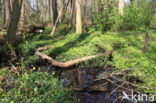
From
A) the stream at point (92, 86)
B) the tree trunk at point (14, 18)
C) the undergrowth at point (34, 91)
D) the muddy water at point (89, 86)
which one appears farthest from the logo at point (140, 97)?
the tree trunk at point (14, 18)

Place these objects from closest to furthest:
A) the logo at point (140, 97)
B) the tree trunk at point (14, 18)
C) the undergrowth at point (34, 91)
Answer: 1. the undergrowth at point (34, 91)
2. the logo at point (140, 97)
3. the tree trunk at point (14, 18)

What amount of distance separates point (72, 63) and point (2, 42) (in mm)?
3090

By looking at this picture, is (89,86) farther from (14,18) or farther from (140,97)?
(14,18)

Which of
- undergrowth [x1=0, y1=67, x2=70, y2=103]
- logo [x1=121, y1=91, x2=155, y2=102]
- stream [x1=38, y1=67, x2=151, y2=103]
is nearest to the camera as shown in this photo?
undergrowth [x1=0, y1=67, x2=70, y2=103]

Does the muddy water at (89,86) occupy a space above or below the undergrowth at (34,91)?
below

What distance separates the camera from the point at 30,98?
137 inches

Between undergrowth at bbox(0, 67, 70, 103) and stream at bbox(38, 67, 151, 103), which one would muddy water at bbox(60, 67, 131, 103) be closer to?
stream at bbox(38, 67, 151, 103)

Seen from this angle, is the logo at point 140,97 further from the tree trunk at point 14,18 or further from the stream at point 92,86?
the tree trunk at point 14,18

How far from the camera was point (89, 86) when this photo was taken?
452 cm

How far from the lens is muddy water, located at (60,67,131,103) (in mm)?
3793

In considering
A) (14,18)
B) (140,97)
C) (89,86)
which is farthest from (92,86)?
(14,18)

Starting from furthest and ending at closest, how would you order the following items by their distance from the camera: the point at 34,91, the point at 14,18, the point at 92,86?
the point at 14,18 → the point at 92,86 → the point at 34,91

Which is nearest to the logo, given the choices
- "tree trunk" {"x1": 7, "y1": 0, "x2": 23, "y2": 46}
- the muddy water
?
the muddy water

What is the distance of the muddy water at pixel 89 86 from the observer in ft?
12.4
